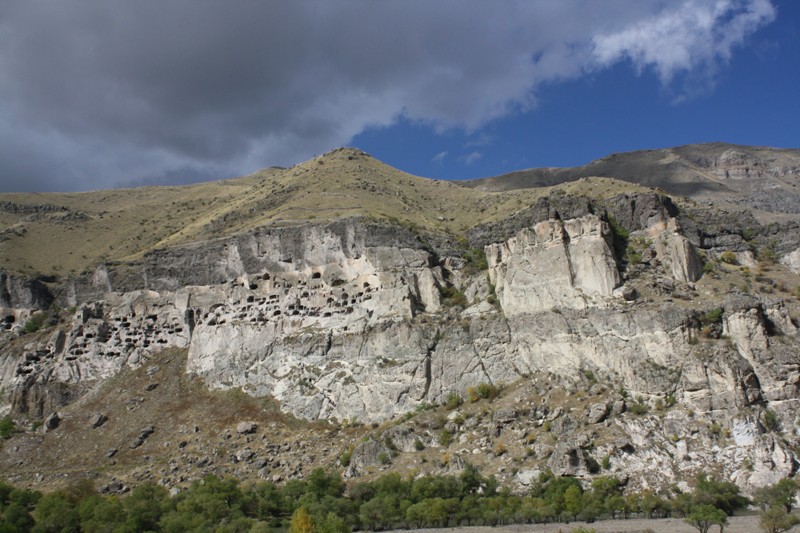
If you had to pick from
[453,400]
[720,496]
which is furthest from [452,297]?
[720,496]

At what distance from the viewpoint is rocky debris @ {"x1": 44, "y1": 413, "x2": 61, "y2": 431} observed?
198 ft

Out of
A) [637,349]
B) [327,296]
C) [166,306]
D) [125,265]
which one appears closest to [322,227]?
[327,296]

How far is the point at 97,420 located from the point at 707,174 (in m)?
129

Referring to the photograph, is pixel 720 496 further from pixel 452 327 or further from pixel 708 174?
pixel 708 174

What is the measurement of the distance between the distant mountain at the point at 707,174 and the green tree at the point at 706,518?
265 ft

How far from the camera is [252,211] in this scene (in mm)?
87062

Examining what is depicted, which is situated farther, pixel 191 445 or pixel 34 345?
pixel 34 345

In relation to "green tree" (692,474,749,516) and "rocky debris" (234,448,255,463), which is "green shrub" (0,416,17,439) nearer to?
"rocky debris" (234,448,255,463)

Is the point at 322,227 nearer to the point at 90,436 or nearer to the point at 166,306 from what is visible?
the point at 166,306

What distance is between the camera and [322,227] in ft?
233

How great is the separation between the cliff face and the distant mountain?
2484 inches

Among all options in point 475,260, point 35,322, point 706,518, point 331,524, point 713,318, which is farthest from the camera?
point 35,322

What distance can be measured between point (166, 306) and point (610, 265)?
→ 4830 centimetres

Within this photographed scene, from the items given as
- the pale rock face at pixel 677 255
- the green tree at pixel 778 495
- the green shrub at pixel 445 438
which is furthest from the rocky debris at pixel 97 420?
the green tree at pixel 778 495
